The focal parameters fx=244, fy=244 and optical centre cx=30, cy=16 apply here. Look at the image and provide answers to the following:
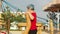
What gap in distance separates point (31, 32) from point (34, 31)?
96 millimetres

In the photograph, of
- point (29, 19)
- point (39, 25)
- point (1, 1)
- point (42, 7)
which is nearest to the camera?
point (29, 19)

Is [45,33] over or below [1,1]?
below

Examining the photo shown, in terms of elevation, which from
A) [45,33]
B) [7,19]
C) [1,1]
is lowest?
[45,33]

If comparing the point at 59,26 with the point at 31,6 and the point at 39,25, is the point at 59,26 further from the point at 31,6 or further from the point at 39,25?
the point at 31,6

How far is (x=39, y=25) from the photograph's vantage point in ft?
34.5

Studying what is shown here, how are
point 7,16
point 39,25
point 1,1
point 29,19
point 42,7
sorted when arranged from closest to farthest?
1. point 29,19
2. point 39,25
3. point 7,16
4. point 1,1
5. point 42,7

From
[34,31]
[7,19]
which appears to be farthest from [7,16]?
[34,31]

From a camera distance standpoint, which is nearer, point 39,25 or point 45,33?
point 39,25

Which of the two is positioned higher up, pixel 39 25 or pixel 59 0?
pixel 59 0

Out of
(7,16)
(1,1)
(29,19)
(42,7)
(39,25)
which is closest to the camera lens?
(29,19)

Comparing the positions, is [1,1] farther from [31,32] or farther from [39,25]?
[31,32]

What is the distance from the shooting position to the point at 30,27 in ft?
19.1

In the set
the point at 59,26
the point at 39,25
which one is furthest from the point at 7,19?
the point at 59,26

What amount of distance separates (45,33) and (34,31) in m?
6.00
